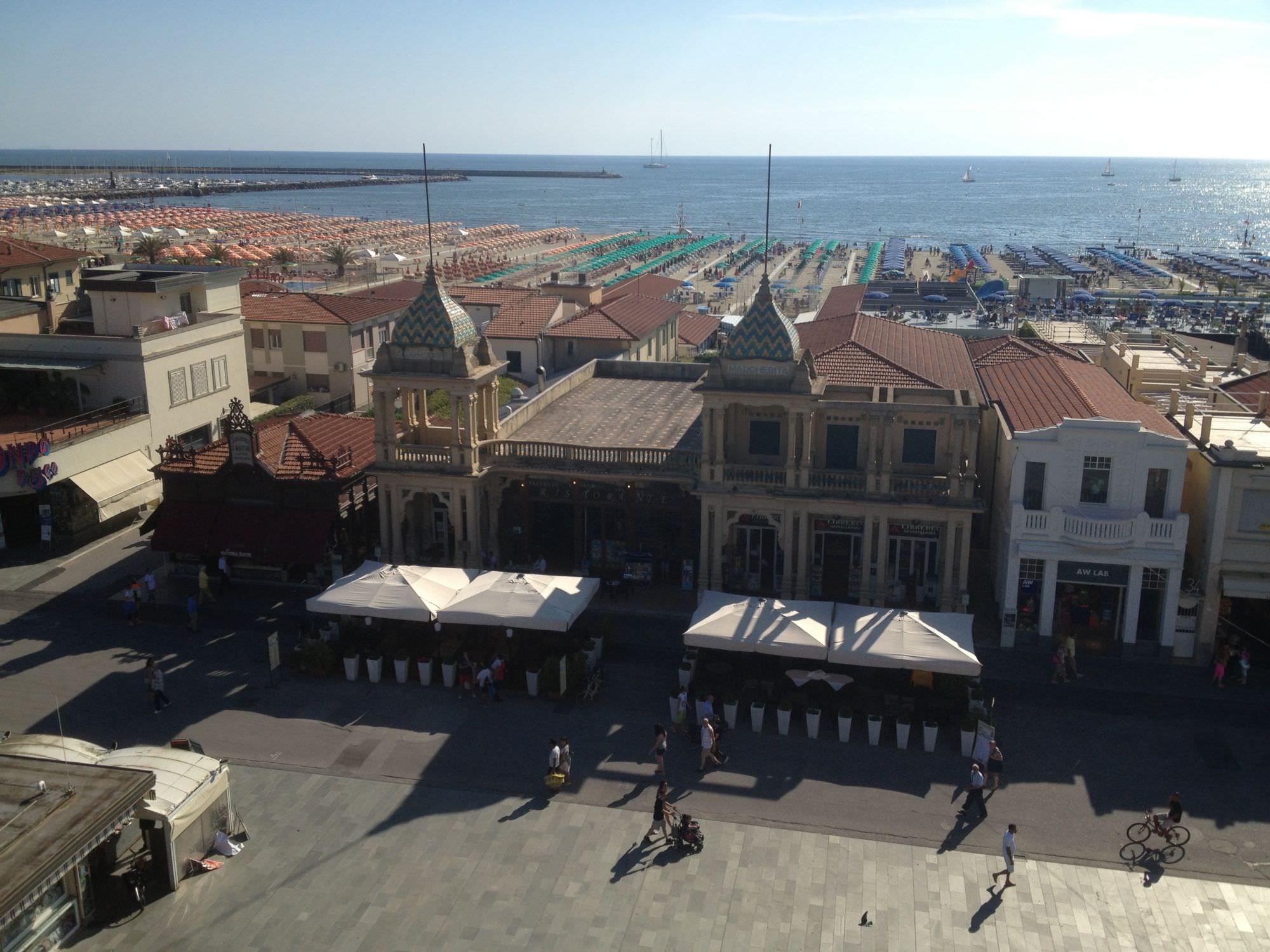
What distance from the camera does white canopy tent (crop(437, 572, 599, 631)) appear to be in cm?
2944

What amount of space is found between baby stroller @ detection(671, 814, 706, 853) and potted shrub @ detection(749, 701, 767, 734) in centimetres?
514

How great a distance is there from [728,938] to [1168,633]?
1798 cm

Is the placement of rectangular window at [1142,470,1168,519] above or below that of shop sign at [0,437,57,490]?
above

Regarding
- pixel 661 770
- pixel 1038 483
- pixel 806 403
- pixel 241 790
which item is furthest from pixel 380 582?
pixel 1038 483

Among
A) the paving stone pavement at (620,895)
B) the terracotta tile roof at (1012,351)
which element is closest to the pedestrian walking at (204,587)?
the paving stone pavement at (620,895)

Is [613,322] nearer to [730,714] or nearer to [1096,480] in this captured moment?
[1096,480]

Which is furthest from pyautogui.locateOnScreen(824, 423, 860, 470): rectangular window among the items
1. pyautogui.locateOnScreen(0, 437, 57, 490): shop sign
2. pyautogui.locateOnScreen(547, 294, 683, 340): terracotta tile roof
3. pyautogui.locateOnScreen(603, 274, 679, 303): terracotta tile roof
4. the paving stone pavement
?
pyautogui.locateOnScreen(603, 274, 679, 303): terracotta tile roof

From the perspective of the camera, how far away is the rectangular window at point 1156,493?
30.8 meters

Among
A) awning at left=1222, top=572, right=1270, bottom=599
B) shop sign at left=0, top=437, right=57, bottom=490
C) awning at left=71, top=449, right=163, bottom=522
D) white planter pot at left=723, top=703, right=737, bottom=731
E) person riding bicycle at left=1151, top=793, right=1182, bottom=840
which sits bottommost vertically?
white planter pot at left=723, top=703, right=737, bottom=731

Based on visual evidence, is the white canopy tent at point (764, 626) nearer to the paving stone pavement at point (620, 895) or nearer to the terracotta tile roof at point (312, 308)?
the paving stone pavement at point (620, 895)

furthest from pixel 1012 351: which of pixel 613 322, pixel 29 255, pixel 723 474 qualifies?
pixel 29 255

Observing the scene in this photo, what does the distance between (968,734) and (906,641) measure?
2719 mm

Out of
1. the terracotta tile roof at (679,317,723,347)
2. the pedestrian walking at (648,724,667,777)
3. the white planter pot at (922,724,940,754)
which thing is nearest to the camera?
the pedestrian walking at (648,724,667,777)

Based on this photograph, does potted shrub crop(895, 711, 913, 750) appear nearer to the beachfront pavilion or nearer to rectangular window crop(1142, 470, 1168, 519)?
the beachfront pavilion
